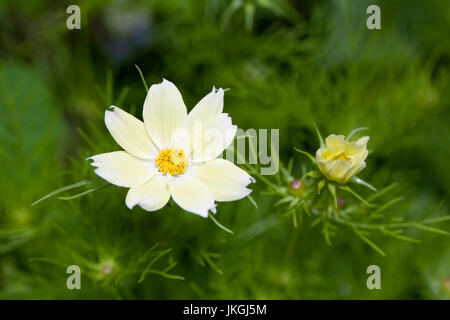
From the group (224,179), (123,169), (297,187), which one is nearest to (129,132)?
(123,169)

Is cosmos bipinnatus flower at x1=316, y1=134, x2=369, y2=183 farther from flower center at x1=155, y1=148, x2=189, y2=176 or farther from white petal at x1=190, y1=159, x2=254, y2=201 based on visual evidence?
flower center at x1=155, y1=148, x2=189, y2=176

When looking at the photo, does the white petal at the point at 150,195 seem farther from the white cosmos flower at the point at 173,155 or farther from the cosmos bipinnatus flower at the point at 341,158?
the cosmos bipinnatus flower at the point at 341,158

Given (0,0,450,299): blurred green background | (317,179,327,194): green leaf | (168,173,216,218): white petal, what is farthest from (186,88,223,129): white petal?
(0,0,450,299): blurred green background

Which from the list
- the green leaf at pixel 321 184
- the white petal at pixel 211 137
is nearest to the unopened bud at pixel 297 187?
the green leaf at pixel 321 184

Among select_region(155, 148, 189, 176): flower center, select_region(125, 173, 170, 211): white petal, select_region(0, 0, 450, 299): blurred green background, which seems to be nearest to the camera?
select_region(125, 173, 170, 211): white petal

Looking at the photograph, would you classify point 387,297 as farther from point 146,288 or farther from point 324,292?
point 146,288

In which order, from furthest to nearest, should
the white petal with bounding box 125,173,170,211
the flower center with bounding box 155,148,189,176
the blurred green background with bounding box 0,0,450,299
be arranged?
the blurred green background with bounding box 0,0,450,299 → the flower center with bounding box 155,148,189,176 → the white petal with bounding box 125,173,170,211

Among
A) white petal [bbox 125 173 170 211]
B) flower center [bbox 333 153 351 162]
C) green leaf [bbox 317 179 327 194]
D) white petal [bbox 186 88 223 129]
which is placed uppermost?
white petal [bbox 186 88 223 129]

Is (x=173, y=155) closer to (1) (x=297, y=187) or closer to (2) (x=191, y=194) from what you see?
(2) (x=191, y=194)
